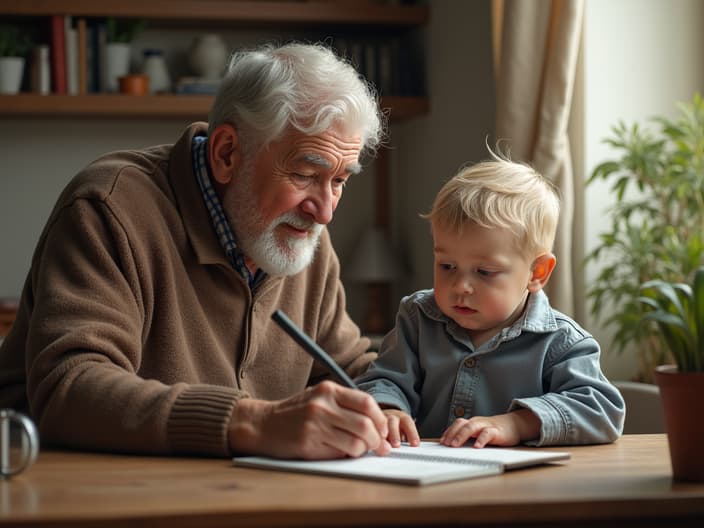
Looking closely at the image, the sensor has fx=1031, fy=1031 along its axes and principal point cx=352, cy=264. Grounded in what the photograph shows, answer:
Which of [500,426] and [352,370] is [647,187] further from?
[500,426]

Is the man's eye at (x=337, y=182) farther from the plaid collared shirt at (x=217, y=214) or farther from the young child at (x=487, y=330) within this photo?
the young child at (x=487, y=330)

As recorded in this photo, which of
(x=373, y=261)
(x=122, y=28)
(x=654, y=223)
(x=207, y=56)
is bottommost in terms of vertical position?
(x=373, y=261)

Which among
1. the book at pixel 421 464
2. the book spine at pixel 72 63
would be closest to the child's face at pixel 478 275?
the book at pixel 421 464

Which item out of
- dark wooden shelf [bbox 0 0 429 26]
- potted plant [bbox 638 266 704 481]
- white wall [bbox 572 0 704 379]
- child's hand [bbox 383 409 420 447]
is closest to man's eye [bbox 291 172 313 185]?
child's hand [bbox 383 409 420 447]

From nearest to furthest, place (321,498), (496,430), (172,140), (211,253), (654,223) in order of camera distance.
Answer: (321,498)
(496,430)
(211,253)
(654,223)
(172,140)

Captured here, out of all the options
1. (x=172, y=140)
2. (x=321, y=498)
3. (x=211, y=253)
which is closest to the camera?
(x=321, y=498)

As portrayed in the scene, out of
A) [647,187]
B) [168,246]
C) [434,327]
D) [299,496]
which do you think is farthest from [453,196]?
[647,187]

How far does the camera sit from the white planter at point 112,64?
179 inches

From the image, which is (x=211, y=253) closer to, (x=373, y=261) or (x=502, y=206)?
(x=502, y=206)

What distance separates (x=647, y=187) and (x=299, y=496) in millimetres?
2545

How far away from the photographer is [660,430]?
2.28 metres

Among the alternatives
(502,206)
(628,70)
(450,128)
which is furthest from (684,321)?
(450,128)

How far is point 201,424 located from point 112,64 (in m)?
3.52

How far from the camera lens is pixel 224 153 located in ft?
6.53
